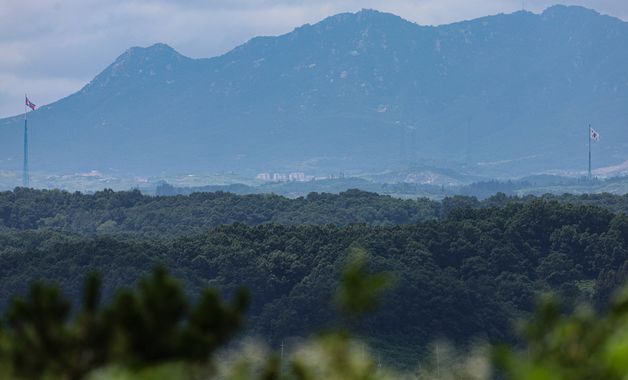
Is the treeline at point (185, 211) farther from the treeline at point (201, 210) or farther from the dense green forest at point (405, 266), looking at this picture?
the dense green forest at point (405, 266)

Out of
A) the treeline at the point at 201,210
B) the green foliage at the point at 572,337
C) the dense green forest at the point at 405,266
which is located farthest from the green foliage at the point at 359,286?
the treeline at the point at 201,210

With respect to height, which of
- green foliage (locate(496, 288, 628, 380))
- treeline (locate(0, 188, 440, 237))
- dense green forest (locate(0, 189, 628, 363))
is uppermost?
green foliage (locate(496, 288, 628, 380))

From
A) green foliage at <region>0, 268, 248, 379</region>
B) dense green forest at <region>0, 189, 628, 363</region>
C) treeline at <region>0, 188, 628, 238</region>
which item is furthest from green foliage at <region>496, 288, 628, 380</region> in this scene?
treeline at <region>0, 188, 628, 238</region>

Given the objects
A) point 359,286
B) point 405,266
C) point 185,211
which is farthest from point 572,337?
point 185,211

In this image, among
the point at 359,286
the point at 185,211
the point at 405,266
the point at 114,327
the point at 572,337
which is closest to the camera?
the point at 359,286

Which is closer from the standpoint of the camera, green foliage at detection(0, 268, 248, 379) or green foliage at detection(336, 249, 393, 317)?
green foliage at detection(336, 249, 393, 317)

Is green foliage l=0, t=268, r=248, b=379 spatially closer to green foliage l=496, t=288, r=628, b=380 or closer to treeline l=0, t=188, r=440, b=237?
green foliage l=496, t=288, r=628, b=380

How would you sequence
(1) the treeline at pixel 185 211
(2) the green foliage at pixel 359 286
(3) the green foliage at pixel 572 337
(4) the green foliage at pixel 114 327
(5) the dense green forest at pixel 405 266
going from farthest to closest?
1. (1) the treeline at pixel 185 211
2. (5) the dense green forest at pixel 405 266
3. (4) the green foliage at pixel 114 327
4. (2) the green foliage at pixel 359 286
5. (3) the green foliage at pixel 572 337

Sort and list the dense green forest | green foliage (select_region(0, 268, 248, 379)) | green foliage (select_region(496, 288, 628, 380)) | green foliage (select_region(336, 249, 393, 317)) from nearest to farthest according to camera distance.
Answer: green foliage (select_region(496, 288, 628, 380)) → green foliage (select_region(336, 249, 393, 317)) → green foliage (select_region(0, 268, 248, 379)) → the dense green forest

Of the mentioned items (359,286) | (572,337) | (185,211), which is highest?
(359,286)

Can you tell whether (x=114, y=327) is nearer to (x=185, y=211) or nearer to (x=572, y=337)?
(x=572, y=337)

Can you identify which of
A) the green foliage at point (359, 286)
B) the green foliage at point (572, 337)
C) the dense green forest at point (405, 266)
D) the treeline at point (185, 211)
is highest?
the green foliage at point (359, 286)

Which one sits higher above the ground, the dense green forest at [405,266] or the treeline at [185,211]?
the treeline at [185,211]

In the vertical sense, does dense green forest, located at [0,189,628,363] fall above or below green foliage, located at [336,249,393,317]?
below
